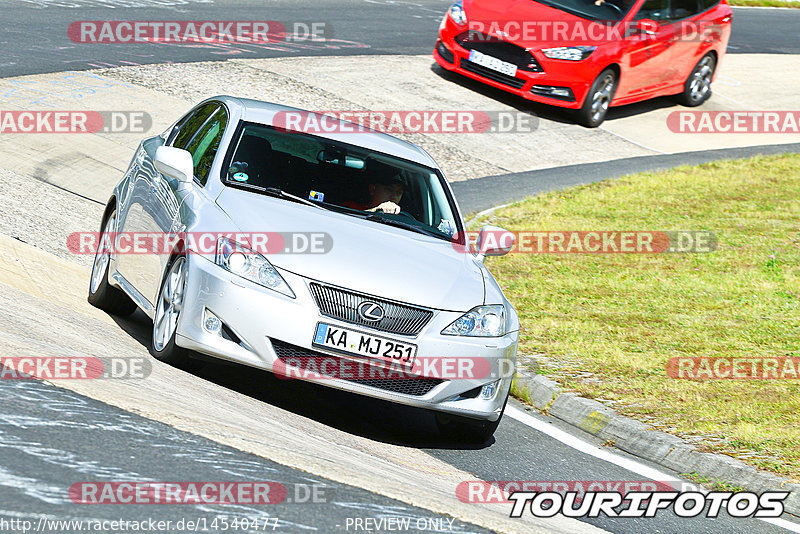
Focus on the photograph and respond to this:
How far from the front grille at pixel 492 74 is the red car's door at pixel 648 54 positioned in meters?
1.69

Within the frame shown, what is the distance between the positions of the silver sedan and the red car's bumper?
10116mm

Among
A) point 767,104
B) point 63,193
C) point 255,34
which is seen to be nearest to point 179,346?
point 63,193

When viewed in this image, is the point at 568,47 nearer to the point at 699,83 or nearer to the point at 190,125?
the point at 699,83

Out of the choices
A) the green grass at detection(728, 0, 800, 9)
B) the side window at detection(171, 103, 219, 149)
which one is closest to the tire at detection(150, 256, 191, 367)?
the side window at detection(171, 103, 219, 149)

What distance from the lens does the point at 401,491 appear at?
541cm

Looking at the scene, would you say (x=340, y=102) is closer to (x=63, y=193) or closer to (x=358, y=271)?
(x=63, y=193)

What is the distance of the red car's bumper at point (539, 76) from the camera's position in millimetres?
17891

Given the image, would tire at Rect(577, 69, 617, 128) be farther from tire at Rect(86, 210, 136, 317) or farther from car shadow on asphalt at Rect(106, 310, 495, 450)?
car shadow on asphalt at Rect(106, 310, 495, 450)

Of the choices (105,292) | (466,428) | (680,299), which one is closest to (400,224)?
(466,428)

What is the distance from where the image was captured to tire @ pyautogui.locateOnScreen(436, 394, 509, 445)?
7082 mm

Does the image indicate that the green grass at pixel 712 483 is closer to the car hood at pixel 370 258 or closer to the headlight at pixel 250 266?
the car hood at pixel 370 258

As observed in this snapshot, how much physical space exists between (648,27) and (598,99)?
150 centimetres

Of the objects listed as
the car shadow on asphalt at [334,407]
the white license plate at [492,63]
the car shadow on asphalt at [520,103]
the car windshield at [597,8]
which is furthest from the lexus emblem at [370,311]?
the car windshield at [597,8]

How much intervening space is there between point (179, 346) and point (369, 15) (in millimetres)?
17508
